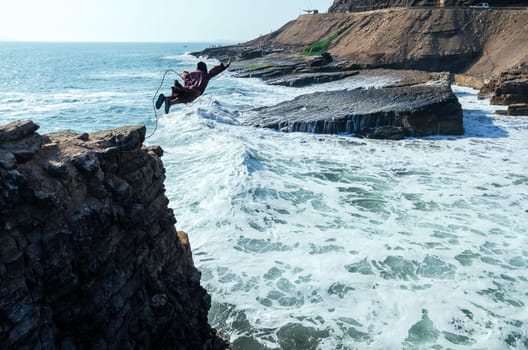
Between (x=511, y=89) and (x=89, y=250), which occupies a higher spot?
(x=89, y=250)

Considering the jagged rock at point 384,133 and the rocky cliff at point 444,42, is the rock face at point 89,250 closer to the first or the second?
the jagged rock at point 384,133

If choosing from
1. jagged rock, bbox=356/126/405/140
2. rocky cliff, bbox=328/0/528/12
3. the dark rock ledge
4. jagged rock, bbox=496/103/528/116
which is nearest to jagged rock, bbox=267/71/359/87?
the dark rock ledge

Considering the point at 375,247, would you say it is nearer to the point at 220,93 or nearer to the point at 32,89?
the point at 220,93

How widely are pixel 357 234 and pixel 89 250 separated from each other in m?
7.90

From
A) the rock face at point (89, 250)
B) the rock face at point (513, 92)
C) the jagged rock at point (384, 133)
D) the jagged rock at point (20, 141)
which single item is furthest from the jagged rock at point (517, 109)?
the jagged rock at point (20, 141)

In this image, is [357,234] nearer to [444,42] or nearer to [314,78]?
[314,78]

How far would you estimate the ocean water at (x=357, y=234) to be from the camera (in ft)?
26.7

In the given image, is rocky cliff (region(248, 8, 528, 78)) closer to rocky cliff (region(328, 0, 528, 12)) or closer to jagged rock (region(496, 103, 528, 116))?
rocky cliff (region(328, 0, 528, 12))

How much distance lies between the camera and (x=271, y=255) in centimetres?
1058

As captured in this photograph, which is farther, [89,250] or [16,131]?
[16,131]

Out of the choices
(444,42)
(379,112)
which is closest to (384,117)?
(379,112)

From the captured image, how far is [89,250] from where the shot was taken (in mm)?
5090

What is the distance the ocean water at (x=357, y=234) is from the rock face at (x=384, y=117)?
1041 mm

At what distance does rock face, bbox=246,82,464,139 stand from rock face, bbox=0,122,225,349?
1723 centimetres
